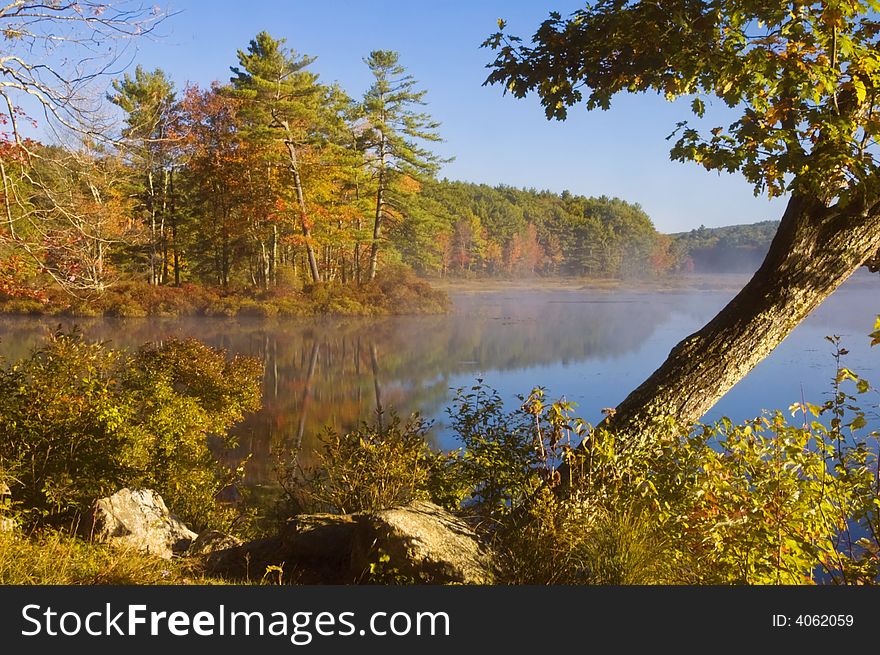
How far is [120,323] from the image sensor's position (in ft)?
35.3

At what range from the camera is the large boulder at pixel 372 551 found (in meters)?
2.42

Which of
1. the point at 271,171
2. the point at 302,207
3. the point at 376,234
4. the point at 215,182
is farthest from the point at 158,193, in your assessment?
the point at 376,234

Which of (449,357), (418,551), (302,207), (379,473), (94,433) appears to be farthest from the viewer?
(302,207)

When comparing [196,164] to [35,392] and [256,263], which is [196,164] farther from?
[35,392]

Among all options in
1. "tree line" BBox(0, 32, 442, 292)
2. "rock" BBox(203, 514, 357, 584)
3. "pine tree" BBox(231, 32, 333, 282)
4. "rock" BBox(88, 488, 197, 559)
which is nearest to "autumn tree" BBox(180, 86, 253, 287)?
"tree line" BBox(0, 32, 442, 292)

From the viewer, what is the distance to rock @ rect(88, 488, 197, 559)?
335 centimetres

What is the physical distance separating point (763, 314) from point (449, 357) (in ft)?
23.1

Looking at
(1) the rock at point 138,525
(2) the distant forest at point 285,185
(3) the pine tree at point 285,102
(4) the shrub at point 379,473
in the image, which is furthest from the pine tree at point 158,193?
(4) the shrub at point 379,473

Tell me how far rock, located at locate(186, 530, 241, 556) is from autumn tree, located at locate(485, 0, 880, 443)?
6.57 feet

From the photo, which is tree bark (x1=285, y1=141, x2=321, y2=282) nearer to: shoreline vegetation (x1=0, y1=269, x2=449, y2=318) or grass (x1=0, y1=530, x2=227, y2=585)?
shoreline vegetation (x1=0, y1=269, x2=449, y2=318)

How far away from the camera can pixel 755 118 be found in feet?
9.48

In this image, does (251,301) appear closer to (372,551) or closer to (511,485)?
(511,485)

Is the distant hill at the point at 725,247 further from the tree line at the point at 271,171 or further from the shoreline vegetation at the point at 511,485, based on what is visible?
the shoreline vegetation at the point at 511,485

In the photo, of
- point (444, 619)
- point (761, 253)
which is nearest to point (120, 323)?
point (444, 619)
